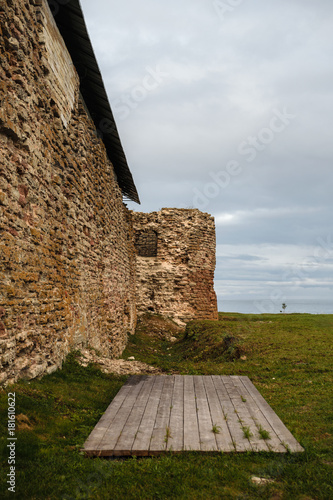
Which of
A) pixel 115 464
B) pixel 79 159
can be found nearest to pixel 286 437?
pixel 115 464

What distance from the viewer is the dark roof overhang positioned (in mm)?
6238

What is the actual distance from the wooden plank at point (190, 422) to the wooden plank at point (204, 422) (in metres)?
0.04

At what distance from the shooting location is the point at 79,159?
7.80 m

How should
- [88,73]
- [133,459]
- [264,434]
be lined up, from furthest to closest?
[88,73] → [264,434] → [133,459]

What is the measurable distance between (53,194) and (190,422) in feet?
13.3

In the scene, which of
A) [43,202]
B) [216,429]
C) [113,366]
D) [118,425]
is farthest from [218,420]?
[113,366]

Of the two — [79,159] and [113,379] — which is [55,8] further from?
[113,379]

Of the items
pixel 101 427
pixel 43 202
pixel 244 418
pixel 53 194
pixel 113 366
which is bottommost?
pixel 113 366

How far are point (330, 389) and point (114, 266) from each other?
7.56m

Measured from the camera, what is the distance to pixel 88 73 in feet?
25.7

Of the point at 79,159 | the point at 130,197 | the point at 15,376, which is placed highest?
the point at 130,197

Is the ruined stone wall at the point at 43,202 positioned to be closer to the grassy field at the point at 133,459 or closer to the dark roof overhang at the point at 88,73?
the dark roof overhang at the point at 88,73

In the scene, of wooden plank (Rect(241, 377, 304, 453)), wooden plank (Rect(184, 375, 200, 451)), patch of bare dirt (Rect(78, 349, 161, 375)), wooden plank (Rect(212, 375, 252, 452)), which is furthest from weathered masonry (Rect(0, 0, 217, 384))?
wooden plank (Rect(241, 377, 304, 453))

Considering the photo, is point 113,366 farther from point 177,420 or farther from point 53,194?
point 177,420
